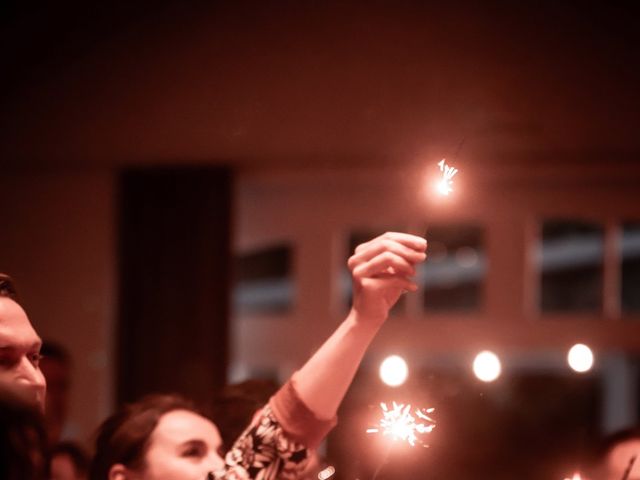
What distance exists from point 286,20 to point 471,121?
2.83 feet

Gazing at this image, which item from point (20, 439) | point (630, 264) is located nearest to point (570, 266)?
point (630, 264)

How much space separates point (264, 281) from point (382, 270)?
10.9ft

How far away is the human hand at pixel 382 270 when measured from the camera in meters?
1.58

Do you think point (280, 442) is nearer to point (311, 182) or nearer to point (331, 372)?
point (331, 372)

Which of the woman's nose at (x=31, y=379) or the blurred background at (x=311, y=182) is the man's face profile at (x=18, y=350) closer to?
the woman's nose at (x=31, y=379)

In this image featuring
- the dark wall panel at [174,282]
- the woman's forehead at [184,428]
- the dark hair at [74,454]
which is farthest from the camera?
the dark wall panel at [174,282]

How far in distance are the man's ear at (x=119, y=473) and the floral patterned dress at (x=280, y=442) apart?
928 mm

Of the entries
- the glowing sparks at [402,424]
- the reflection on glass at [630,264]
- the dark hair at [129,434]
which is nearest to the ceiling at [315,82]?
the reflection on glass at [630,264]

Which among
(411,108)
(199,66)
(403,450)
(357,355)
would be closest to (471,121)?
(411,108)

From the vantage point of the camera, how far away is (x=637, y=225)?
4.46 metres

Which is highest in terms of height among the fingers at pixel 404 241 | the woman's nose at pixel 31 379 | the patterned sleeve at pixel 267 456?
the fingers at pixel 404 241

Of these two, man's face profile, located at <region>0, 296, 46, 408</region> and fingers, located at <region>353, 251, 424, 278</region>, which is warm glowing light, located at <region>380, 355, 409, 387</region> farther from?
fingers, located at <region>353, 251, 424, 278</region>

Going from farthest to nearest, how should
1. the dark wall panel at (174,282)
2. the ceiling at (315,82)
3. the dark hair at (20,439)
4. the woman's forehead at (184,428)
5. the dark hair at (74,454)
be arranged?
1. the dark wall panel at (174,282)
2. the ceiling at (315,82)
3. the dark hair at (74,454)
4. the woman's forehead at (184,428)
5. the dark hair at (20,439)

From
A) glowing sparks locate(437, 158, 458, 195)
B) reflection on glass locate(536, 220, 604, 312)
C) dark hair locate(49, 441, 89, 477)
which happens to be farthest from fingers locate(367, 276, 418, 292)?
reflection on glass locate(536, 220, 604, 312)
